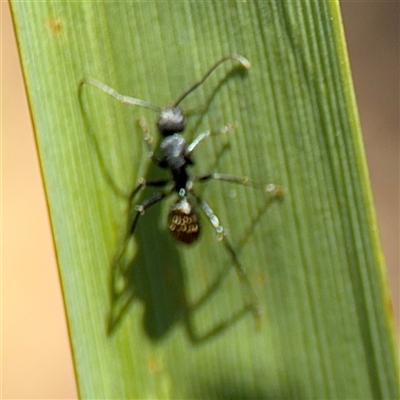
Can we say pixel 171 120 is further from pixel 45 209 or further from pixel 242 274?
pixel 45 209

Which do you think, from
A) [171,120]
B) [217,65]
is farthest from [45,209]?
[217,65]

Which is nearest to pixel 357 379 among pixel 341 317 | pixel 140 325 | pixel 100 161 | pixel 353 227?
pixel 341 317

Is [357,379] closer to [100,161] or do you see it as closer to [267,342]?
[267,342]

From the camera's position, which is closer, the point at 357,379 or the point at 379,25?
the point at 357,379

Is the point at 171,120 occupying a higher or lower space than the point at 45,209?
higher

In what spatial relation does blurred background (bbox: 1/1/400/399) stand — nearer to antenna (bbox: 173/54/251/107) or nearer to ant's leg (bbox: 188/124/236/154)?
ant's leg (bbox: 188/124/236/154)

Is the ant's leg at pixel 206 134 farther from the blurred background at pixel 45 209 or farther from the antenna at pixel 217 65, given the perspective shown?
the blurred background at pixel 45 209

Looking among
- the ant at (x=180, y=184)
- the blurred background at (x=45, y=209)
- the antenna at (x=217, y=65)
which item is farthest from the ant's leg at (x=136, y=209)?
the blurred background at (x=45, y=209)
